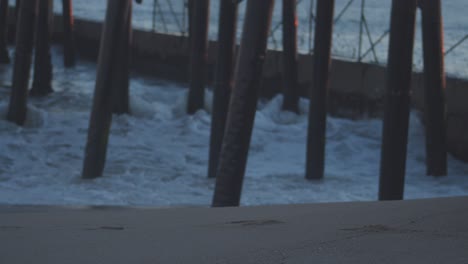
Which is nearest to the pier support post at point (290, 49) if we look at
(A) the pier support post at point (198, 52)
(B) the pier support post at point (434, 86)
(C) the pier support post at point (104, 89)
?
(A) the pier support post at point (198, 52)

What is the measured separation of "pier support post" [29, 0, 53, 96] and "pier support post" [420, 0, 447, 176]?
6.86 metres

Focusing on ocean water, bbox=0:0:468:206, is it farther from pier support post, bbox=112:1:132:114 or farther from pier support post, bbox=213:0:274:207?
pier support post, bbox=213:0:274:207

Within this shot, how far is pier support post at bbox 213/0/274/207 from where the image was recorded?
641cm

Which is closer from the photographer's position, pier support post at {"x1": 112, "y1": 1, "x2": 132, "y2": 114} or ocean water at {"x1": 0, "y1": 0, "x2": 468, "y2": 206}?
ocean water at {"x1": 0, "y1": 0, "x2": 468, "y2": 206}

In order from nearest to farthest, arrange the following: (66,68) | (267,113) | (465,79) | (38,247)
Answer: (38,247)
(465,79)
(267,113)
(66,68)

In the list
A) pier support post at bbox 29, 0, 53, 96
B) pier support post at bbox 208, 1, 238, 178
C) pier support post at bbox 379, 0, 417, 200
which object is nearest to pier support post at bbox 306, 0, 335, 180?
pier support post at bbox 208, 1, 238, 178

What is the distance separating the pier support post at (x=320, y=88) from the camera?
873 cm

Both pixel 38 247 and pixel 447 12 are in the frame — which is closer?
pixel 38 247

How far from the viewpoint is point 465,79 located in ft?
34.4

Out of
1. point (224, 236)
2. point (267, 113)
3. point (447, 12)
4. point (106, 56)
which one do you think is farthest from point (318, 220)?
point (447, 12)

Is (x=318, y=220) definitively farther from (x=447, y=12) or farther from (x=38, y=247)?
(x=447, y=12)

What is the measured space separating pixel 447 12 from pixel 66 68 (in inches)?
345

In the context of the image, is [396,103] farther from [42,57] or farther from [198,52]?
[42,57]

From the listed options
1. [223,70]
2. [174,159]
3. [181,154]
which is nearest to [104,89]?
[223,70]
